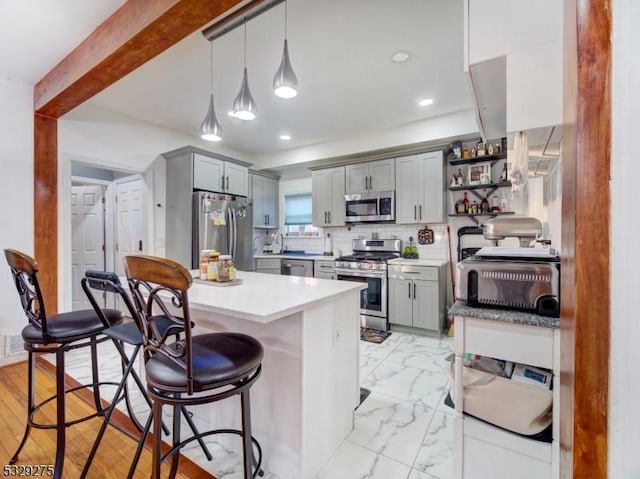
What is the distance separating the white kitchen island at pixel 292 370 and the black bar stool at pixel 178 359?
7.6 inches

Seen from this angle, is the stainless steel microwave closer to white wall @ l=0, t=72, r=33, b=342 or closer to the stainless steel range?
the stainless steel range

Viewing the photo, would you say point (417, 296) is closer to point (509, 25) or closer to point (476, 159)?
point (476, 159)

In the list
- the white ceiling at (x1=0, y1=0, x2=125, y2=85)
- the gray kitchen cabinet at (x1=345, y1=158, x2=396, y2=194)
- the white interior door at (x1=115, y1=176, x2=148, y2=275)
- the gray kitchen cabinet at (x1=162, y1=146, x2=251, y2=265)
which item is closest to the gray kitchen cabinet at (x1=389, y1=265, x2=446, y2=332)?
the gray kitchen cabinet at (x1=345, y1=158, x2=396, y2=194)

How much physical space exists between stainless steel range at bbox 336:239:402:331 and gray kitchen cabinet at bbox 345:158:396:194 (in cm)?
84

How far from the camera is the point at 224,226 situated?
425cm

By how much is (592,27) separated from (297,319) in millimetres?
1316

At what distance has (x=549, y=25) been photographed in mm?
1316

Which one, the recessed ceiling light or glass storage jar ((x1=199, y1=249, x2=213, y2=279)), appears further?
the recessed ceiling light

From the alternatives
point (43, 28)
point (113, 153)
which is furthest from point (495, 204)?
point (113, 153)

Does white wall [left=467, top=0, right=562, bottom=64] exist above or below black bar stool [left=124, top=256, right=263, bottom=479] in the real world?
above

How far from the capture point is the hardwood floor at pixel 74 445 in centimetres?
155

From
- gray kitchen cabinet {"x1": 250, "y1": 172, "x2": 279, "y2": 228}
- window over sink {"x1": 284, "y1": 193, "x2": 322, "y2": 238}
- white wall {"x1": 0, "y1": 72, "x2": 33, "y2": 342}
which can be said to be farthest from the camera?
window over sink {"x1": 284, "y1": 193, "x2": 322, "y2": 238}

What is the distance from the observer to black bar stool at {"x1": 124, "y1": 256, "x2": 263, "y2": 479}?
0.96 meters

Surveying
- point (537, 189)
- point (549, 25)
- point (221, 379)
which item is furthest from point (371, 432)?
point (537, 189)
